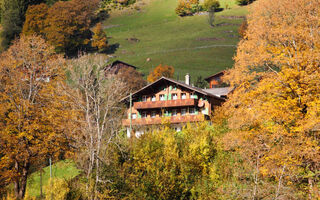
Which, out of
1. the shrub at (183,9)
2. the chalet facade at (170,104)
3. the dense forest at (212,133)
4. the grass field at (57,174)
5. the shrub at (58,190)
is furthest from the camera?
the shrub at (183,9)

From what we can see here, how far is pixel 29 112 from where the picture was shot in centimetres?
3066

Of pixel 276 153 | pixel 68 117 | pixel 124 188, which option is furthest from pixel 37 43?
pixel 276 153

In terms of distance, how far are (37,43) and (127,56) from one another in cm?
8509

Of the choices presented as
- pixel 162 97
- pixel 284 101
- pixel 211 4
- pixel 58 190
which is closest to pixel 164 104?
pixel 162 97

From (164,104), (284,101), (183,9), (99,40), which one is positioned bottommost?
(164,104)

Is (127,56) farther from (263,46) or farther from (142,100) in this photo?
(263,46)

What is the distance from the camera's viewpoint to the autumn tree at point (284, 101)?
2450 cm

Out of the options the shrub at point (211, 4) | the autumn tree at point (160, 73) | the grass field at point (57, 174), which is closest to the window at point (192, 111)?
the grass field at point (57, 174)

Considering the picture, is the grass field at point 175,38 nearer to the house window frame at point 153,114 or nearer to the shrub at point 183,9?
the shrub at point 183,9

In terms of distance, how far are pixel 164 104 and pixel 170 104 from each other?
35.9 inches

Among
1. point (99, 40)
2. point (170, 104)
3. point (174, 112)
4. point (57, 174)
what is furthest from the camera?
point (99, 40)

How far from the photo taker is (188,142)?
37.8 meters

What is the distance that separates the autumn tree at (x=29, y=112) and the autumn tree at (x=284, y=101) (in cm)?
1334

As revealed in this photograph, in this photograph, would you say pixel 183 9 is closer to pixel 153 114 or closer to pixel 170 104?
pixel 153 114
